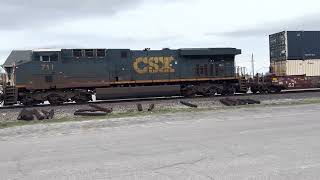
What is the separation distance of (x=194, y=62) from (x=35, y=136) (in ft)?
59.5

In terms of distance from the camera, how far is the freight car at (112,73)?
25656 millimetres

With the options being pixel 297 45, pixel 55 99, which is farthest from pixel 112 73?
pixel 297 45

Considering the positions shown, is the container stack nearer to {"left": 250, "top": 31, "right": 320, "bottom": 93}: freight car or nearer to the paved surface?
{"left": 250, "top": 31, "right": 320, "bottom": 93}: freight car

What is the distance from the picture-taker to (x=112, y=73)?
90.4 feet

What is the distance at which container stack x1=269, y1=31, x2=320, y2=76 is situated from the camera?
31578mm

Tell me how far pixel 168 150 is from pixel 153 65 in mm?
19352

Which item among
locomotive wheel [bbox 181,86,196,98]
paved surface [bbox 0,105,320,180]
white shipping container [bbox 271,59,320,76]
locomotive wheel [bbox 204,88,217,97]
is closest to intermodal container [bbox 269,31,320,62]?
white shipping container [bbox 271,59,320,76]

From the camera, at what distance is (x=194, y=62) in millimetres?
29406

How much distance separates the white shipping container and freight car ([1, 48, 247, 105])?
12.6 feet

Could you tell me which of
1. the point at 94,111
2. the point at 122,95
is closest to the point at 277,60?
the point at 122,95

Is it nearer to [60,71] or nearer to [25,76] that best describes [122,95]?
[60,71]

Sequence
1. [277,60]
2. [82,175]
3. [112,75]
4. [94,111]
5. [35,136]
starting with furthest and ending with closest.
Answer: [277,60]
[112,75]
[94,111]
[35,136]
[82,175]

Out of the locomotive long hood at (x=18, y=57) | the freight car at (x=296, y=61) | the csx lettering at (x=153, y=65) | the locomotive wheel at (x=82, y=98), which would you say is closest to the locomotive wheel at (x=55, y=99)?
the locomotive wheel at (x=82, y=98)

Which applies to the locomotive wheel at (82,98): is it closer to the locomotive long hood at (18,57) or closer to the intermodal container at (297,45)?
the locomotive long hood at (18,57)
